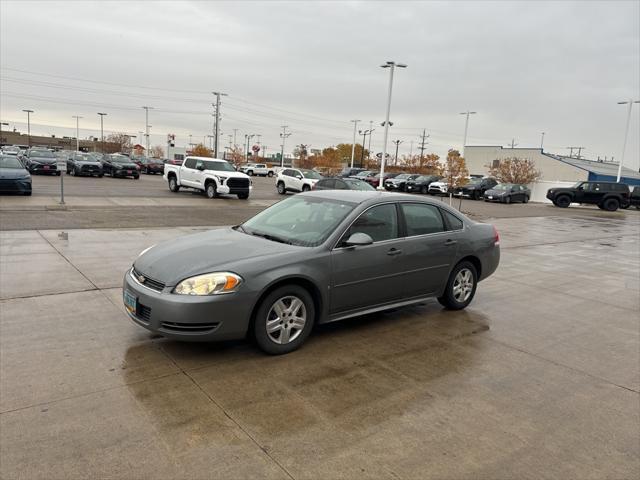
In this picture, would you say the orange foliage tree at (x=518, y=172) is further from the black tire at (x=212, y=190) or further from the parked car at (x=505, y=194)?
the black tire at (x=212, y=190)

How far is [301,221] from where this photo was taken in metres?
5.34

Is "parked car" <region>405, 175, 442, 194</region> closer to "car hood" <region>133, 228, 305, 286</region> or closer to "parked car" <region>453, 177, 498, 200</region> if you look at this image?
"parked car" <region>453, 177, 498, 200</region>

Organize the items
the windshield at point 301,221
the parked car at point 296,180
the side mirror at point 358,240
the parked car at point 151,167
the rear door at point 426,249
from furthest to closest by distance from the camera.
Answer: the parked car at point 151,167 → the parked car at point 296,180 → the rear door at point 426,249 → the windshield at point 301,221 → the side mirror at point 358,240

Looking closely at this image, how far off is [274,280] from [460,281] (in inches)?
119

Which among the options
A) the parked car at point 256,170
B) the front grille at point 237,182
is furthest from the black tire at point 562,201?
the parked car at point 256,170

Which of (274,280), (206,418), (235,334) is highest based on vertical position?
(274,280)

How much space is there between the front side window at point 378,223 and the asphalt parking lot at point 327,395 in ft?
3.58

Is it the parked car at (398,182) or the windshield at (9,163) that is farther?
the parked car at (398,182)

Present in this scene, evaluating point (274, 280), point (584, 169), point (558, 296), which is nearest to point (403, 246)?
point (274, 280)

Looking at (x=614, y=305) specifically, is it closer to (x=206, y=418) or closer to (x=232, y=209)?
(x=206, y=418)

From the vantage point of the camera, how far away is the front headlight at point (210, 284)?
4.12 meters

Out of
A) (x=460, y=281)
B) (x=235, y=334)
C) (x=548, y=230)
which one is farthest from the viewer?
(x=548, y=230)

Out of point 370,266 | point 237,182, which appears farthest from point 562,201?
point 370,266

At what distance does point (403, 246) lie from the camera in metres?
5.42
